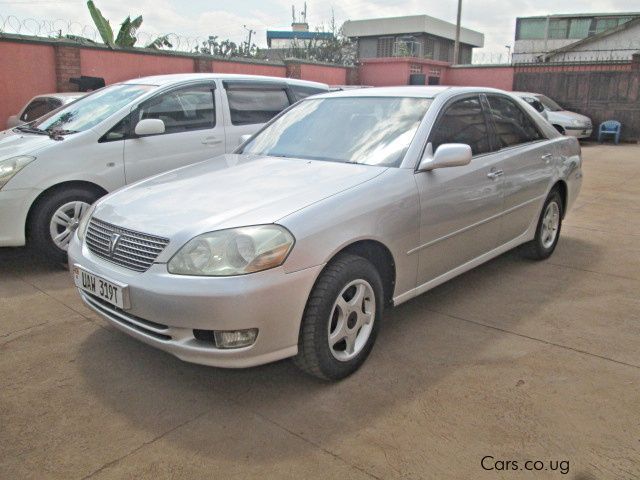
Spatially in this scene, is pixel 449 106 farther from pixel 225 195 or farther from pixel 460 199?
pixel 225 195

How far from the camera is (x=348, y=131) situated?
3785mm

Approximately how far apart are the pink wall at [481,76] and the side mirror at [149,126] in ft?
57.9

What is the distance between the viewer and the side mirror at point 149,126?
16.8ft

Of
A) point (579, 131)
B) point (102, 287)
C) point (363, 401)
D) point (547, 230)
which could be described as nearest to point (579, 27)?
point (579, 131)

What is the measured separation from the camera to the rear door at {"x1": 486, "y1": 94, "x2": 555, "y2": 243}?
4281 mm

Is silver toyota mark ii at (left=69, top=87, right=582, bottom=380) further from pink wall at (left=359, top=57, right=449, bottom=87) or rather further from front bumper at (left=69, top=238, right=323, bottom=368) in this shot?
pink wall at (left=359, top=57, right=449, bottom=87)

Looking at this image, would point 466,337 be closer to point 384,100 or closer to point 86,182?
point 384,100

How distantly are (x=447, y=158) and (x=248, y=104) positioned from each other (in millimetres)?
3419

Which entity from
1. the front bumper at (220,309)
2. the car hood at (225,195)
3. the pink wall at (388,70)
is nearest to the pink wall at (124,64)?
the car hood at (225,195)

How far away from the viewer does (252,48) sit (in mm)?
31203

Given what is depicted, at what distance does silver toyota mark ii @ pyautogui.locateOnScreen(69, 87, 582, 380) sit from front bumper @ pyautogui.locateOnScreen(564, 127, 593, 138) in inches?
516

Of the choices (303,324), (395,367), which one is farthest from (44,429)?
(395,367)

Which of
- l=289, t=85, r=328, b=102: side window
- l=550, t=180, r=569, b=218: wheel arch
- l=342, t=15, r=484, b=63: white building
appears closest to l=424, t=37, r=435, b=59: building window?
l=342, t=15, r=484, b=63: white building

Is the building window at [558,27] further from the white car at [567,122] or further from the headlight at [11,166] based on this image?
the headlight at [11,166]
